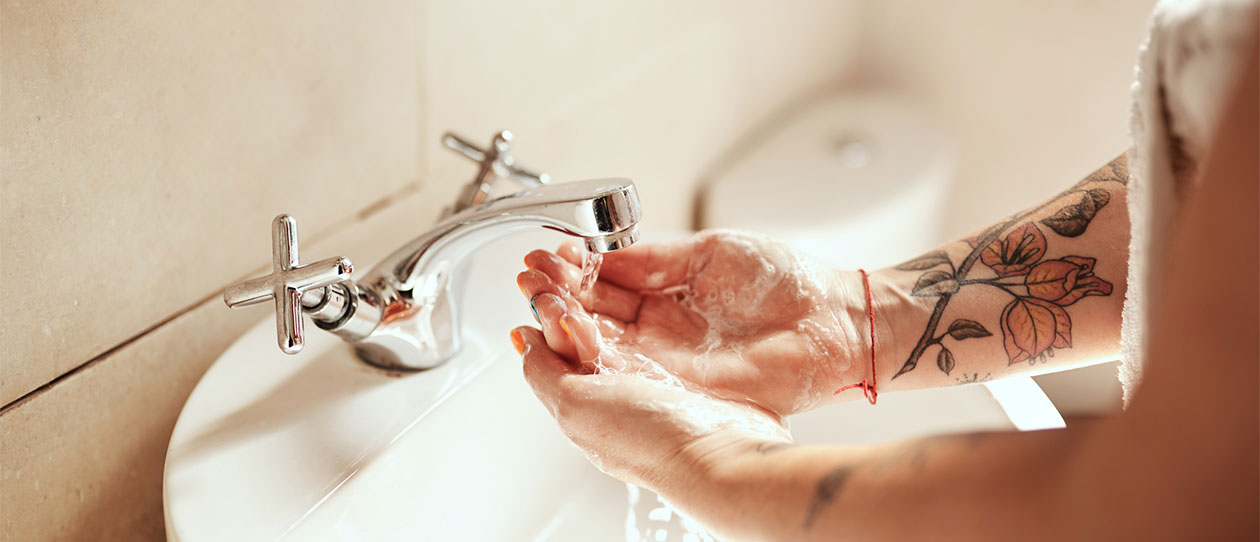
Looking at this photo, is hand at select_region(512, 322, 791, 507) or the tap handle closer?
hand at select_region(512, 322, 791, 507)

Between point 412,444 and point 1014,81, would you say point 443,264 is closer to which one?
point 412,444

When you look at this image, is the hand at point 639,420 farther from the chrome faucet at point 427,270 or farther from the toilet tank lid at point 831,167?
the toilet tank lid at point 831,167

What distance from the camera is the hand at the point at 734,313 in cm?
68

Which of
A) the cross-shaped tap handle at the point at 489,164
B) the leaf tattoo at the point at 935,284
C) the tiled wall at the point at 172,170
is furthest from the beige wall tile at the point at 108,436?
the leaf tattoo at the point at 935,284

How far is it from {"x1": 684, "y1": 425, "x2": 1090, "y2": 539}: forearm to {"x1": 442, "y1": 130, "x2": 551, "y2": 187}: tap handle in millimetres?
317

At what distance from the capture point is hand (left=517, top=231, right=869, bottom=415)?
0.68 metres

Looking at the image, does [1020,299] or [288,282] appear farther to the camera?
[1020,299]

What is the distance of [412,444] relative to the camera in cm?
63

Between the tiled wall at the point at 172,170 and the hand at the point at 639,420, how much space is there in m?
0.24

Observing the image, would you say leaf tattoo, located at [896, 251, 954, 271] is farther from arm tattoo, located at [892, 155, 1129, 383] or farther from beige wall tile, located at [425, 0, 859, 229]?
beige wall tile, located at [425, 0, 859, 229]

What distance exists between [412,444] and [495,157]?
24 centimetres

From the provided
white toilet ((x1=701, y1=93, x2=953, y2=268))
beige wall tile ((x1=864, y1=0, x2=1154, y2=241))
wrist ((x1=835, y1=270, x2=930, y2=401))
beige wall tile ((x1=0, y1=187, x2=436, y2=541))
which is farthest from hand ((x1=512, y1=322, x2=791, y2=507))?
beige wall tile ((x1=864, y1=0, x2=1154, y2=241))

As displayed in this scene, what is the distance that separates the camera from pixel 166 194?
63 cm

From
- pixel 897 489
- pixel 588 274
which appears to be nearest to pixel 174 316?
pixel 588 274
